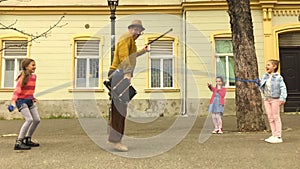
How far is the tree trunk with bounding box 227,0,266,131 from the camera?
776 cm

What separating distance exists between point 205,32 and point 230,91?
2.83m

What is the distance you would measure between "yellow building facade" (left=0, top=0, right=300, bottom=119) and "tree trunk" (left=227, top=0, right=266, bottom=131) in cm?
581

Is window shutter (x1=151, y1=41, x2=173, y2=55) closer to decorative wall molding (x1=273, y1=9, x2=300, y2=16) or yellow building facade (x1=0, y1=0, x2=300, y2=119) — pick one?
yellow building facade (x1=0, y1=0, x2=300, y2=119)

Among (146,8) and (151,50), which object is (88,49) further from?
(146,8)

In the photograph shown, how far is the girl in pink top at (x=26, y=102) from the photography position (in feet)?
19.0

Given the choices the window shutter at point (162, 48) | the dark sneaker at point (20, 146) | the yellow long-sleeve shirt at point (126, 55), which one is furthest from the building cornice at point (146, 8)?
the dark sneaker at point (20, 146)

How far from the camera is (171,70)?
14789 mm

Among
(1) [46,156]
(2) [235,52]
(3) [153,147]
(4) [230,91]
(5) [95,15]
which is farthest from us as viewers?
(5) [95,15]

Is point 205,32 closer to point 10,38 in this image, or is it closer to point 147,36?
point 147,36

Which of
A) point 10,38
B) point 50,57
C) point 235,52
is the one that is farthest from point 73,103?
point 235,52

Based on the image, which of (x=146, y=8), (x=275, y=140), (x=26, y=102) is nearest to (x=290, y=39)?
(x=146, y=8)

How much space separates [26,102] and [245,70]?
5.05 metres

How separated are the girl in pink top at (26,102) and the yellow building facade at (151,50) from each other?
7.78 meters

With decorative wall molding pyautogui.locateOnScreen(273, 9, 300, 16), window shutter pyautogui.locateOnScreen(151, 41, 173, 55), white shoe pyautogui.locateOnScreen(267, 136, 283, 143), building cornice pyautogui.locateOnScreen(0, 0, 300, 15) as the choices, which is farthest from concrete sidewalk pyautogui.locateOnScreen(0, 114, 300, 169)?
decorative wall molding pyautogui.locateOnScreen(273, 9, 300, 16)
